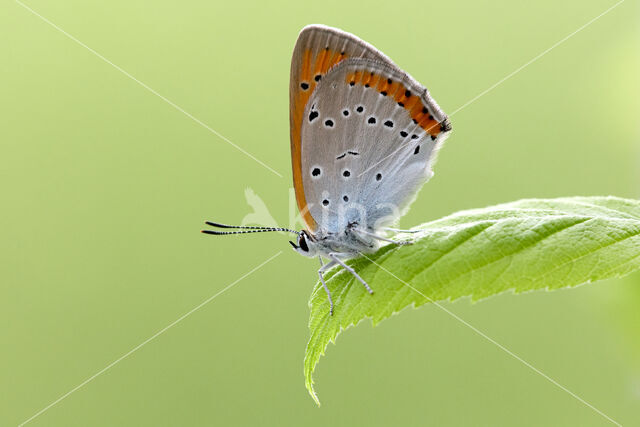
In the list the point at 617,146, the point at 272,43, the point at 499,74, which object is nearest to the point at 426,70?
the point at 499,74

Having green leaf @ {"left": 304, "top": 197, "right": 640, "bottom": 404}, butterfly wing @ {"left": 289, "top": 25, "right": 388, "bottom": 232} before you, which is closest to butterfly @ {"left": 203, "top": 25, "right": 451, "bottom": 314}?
butterfly wing @ {"left": 289, "top": 25, "right": 388, "bottom": 232}

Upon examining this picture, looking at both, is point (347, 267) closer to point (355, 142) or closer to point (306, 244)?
point (306, 244)

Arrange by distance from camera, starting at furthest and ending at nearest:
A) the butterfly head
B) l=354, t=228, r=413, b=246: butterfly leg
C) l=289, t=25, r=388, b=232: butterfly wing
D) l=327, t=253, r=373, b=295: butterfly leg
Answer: the butterfly head → l=289, t=25, r=388, b=232: butterfly wing → l=354, t=228, r=413, b=246: butterfly leg → l=327, t=253, r=373, b=295: butterfly leg

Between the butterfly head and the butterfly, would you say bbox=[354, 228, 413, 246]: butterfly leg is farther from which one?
the butterfly head

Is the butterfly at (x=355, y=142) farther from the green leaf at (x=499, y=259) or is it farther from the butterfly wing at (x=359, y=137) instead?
the green leaf at (x=499, y=259)

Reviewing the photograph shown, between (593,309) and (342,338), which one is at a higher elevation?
(342,338)

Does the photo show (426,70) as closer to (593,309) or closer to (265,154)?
(265,154)

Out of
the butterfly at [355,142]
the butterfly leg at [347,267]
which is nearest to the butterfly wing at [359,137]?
the butterfly at [355,142]
